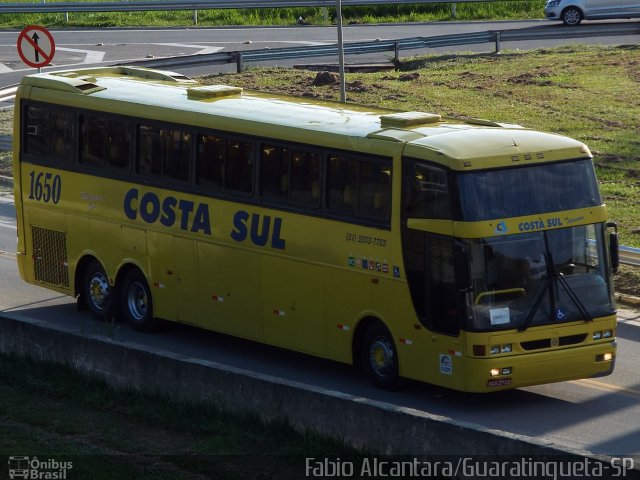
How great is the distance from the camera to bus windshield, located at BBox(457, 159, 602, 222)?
46.2 feet

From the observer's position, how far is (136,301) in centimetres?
1844

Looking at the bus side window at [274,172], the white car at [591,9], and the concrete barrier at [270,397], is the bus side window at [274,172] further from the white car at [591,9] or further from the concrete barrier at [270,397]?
the white car at [591,9]

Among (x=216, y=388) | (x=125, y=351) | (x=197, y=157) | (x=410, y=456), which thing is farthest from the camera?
(x=197, y=157)

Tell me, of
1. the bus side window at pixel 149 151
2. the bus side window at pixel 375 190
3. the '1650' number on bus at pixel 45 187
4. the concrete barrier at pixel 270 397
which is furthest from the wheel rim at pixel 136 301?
the bus side window at pixel 375 190

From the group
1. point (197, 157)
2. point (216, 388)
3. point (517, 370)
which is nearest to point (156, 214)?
point (197, 157)

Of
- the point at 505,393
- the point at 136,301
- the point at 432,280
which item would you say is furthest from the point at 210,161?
the point at 505,393

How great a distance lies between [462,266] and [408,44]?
2748 centimetres

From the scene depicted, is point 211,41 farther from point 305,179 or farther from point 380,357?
point 380,357

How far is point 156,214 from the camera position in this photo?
17719mm

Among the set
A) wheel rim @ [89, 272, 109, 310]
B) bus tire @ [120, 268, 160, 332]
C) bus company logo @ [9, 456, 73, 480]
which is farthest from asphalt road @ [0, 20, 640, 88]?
bus company logo @ [9, 456, 73, 480]

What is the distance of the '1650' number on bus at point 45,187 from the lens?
755 inches

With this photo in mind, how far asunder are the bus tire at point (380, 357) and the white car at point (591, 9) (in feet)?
107

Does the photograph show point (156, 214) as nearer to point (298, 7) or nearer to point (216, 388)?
point (216, 388)

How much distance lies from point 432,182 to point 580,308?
2.01 m
